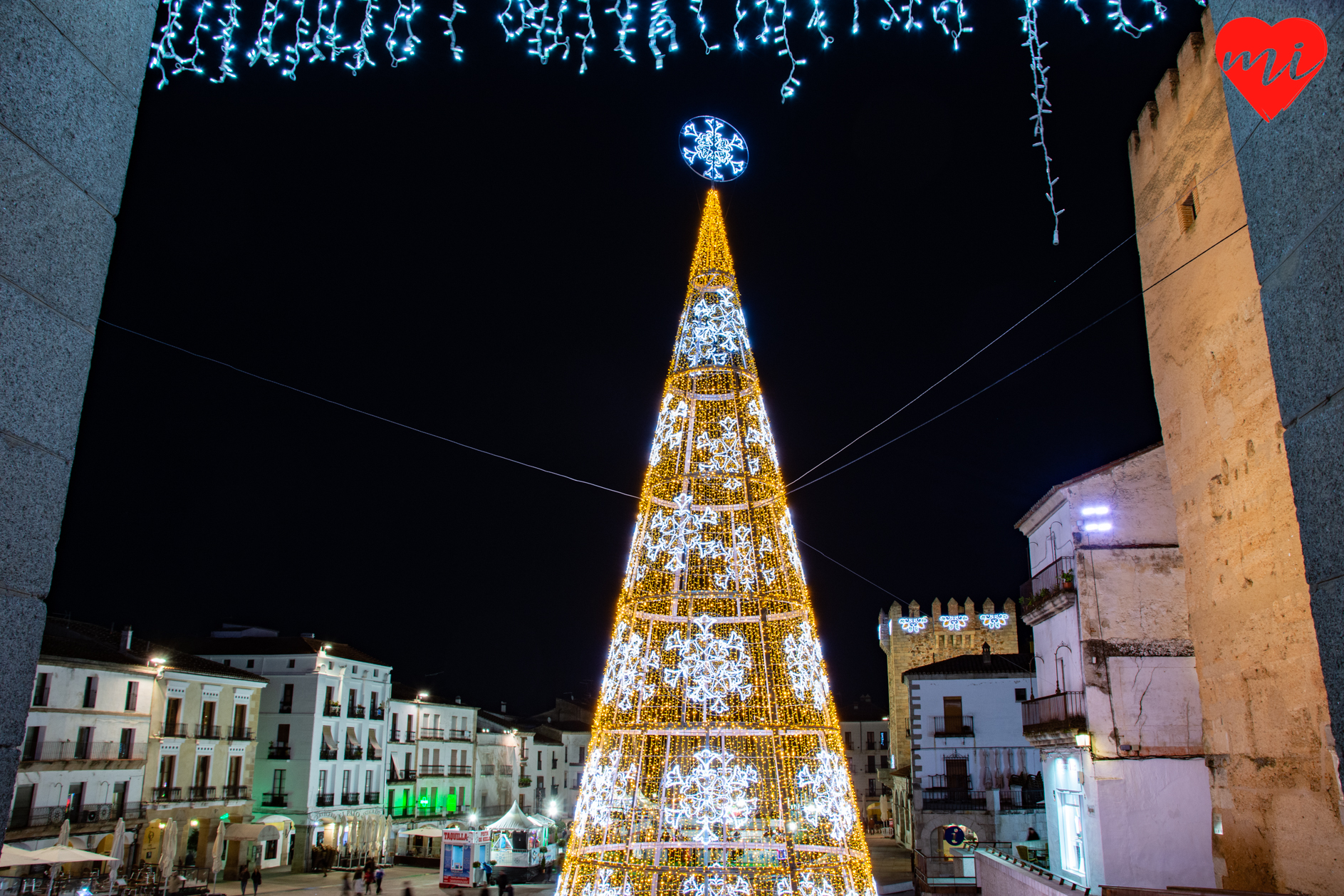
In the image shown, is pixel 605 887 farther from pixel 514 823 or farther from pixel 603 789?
pixel 514 823

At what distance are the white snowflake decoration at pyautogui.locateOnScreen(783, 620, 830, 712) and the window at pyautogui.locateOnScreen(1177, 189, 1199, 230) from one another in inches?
335

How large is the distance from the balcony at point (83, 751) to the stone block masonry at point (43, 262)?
26.7 meters

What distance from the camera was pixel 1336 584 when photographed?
2971mm

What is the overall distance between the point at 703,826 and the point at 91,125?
9517 mm

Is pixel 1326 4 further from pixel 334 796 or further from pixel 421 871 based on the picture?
pixel 334 796

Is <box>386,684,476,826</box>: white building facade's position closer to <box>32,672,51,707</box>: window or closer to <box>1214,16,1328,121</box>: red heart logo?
<box>32,672,51,707</box>: window

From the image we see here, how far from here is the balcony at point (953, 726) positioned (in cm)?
3409

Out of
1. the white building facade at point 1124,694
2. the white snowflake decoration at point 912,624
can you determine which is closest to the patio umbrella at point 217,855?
the white building facade at point 1124,694

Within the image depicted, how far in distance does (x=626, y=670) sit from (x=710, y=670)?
1046mm

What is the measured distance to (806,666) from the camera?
11094mm

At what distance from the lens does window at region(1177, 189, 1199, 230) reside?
528 inches

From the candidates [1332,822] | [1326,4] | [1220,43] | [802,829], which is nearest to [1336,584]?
[1326,4]

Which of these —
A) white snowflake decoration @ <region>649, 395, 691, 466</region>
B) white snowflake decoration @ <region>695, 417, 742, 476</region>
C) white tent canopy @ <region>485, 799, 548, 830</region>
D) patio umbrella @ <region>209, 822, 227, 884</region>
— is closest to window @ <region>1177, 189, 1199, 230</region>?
white snowflake decoration @ <region>695, 417, 742, 476</region>

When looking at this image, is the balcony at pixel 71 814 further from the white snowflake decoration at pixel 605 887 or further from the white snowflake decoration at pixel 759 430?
the white snowflake decoration at pixel 759 430
